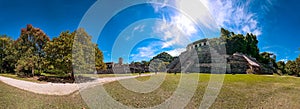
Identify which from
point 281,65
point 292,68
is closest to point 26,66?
point 292,68

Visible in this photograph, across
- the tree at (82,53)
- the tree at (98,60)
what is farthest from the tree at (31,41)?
the tree at (82,53)

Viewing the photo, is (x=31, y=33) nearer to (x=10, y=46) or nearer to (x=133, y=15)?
(x=10, y=46)

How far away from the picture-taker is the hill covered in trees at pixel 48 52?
1177 inches

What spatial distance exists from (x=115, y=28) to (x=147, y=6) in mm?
3404

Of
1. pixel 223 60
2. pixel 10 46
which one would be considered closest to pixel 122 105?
pixel 223 60

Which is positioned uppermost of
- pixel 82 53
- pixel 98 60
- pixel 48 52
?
pixel 48 52

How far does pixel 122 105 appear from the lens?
38.1 ft

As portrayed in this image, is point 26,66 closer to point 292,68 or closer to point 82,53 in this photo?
point 82,53

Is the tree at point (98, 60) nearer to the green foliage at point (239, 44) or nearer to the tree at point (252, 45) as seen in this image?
the green foliage at point (239, 44)

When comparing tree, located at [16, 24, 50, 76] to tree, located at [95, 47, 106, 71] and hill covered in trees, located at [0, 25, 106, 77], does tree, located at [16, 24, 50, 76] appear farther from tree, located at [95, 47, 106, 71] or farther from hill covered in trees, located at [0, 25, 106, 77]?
tree, located at [95, 47, 106, 71]

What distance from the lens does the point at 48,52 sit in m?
31.9

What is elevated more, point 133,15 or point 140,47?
point 133,15

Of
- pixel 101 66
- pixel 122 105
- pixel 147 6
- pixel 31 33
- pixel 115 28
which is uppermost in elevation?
pixel 31 33

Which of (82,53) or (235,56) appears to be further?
(235,56)
